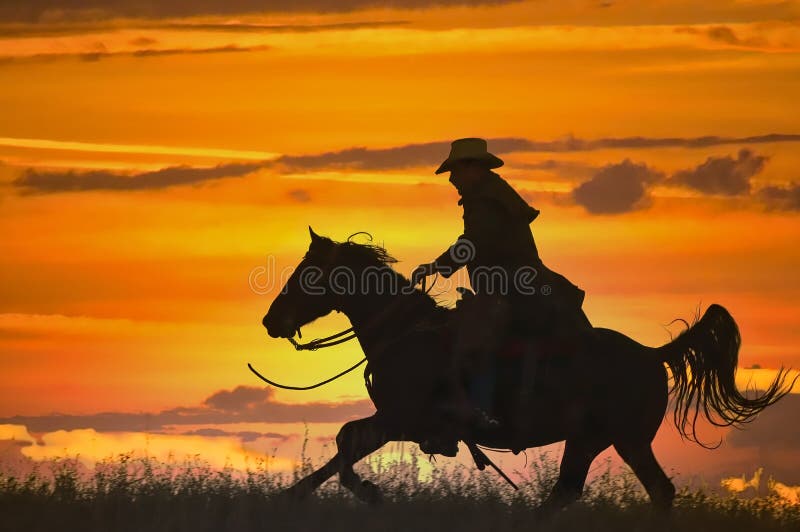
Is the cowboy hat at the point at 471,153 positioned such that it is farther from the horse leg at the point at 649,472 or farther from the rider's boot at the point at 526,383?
the horse leg at the point at 649,472

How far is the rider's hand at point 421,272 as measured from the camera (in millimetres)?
13641

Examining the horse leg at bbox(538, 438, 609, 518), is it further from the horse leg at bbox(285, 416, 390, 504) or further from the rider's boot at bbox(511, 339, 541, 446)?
the horse leg at bbox(285, 416, 390, 504)

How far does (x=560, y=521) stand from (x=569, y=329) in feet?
6.76

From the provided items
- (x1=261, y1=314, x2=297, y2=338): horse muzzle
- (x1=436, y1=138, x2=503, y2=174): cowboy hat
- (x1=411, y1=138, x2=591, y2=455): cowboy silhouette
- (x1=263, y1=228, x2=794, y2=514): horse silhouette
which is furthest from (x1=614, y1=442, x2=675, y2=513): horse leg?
(x1=261, y1=314, x2=297, y2=338): horse muzzle

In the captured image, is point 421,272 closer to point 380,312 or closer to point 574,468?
point 380,312

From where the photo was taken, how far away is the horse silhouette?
13758 millimetres

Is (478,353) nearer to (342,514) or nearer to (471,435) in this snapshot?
(471,435)

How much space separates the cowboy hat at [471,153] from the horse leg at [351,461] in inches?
107

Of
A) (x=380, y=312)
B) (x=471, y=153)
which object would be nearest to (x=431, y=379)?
(x=380, y=312)

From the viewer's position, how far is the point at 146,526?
12266 millimetres

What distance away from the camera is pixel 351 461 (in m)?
13.5

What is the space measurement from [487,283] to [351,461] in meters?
2.21

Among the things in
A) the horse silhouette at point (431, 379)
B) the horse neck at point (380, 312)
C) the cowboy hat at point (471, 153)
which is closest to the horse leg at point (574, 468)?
the horse silhouette at point (431, 379)

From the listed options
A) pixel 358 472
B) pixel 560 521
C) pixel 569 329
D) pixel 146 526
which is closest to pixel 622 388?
pixel 569 329
